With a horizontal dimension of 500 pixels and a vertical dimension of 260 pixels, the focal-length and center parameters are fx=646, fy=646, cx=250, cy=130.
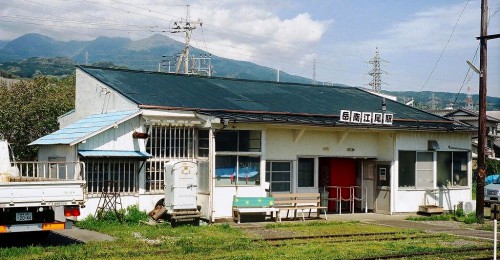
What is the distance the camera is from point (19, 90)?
3219 centimetres

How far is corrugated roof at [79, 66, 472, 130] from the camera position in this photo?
2177 centimetres

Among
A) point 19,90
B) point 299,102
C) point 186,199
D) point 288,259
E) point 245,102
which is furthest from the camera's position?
point 19,90

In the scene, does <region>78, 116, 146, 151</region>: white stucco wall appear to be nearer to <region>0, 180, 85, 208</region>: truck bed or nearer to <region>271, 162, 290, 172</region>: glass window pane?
<region>271, 162, 290, 172</region>: glass window pane

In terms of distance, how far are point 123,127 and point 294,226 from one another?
20.2 ft

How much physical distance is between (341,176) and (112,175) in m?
9.46

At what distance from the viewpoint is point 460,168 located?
86.3 ft

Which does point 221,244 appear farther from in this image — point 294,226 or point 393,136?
point 393,136

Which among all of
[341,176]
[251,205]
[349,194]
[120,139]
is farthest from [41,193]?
[349,194]

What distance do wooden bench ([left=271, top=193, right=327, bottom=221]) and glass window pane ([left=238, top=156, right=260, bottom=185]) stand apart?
2.90ft

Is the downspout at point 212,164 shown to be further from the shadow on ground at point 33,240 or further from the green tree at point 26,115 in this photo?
the green tree at point 26,115

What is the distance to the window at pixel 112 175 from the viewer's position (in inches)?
766

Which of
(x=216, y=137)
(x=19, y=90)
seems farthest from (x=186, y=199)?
(x=19, y=90)

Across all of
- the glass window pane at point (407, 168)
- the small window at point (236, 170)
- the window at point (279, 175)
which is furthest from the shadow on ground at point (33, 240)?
the glass window pane at point (407, 168)

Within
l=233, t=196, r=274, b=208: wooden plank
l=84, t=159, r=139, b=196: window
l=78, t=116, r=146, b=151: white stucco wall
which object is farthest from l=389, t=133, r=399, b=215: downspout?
l=84, t=159, r=139, b=196: window
